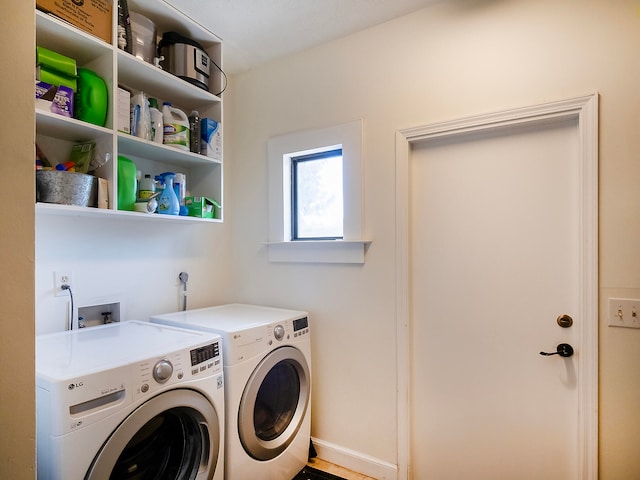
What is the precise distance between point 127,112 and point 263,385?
1476mm

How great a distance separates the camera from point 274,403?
1913mm

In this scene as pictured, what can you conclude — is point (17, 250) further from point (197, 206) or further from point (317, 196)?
point (317, 196)

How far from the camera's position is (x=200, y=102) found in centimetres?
204

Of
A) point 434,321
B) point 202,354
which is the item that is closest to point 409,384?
point 434,321

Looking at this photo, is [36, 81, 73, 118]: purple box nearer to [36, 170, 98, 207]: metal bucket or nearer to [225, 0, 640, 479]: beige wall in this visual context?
[36, 170, 98, 207]: metal bucket

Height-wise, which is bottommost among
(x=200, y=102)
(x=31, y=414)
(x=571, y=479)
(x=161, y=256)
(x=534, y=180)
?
(x=571, y=479)

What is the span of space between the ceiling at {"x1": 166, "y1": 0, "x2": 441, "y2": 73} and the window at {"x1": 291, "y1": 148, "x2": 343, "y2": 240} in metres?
0.68

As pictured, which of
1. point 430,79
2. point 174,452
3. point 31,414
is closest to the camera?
point 31,414

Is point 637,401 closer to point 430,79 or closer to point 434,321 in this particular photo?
point 434,321

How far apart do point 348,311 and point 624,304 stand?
126 centimetres

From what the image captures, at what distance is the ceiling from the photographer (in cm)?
179

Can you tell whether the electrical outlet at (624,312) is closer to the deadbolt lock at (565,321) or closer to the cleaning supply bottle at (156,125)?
the deadbolt lock at (565,321)

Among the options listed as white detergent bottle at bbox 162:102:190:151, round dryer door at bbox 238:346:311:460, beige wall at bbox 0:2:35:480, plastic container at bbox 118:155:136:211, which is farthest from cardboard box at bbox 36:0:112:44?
round dryer door at bbox 238:346:311:460

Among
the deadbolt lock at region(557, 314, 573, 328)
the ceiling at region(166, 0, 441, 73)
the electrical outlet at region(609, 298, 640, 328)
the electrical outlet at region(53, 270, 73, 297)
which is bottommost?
the deadbolt lock at region(557, 314, 573, 328)
